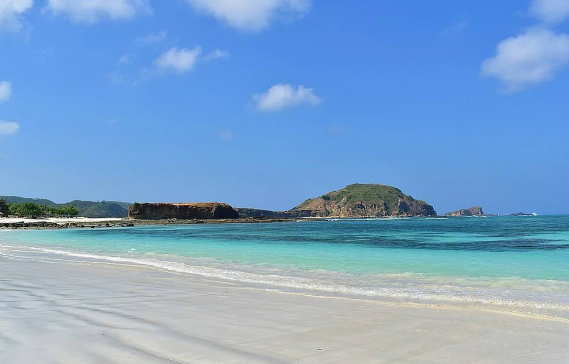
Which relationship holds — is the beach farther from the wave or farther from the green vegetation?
the green vegetation

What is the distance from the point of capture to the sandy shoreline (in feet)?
15.8

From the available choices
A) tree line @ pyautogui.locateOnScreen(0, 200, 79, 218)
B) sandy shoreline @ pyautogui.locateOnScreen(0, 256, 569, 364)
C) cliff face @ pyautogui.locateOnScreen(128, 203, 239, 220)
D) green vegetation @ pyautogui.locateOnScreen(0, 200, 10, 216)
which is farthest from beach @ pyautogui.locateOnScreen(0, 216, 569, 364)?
tree line @ pyautogui.locateOnScreen(0, 200, 79, 218)

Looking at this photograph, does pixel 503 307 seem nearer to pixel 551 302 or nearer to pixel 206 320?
pixel 551 302

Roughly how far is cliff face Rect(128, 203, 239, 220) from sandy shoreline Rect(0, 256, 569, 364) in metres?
114

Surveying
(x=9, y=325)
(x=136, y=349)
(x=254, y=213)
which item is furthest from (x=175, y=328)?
(x=254, y=213)

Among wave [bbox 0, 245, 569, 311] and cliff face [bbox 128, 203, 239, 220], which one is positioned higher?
cliff face [bbox 128, 203, 239, 220]

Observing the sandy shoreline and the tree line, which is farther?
the tree line

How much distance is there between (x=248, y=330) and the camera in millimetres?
6027

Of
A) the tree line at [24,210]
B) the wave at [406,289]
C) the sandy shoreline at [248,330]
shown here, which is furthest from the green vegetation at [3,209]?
the sandy shoreline at [248,330]

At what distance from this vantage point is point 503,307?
8.29m

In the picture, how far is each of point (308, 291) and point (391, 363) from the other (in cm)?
562

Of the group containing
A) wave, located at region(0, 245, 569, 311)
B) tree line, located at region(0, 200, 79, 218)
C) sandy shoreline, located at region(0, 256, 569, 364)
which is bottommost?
wave, located at region(0, 245, 569, 311)

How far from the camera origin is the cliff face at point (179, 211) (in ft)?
388

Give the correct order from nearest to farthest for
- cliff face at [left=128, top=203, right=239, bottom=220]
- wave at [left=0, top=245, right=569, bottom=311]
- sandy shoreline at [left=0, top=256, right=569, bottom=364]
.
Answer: sandy shoreline at [left=0, top=256, right=569, bottom=364] → wave at [left=0, top=245, right=569, bottom=311] → cliff face at [left=128, top=203, right=239, bottom=220]
